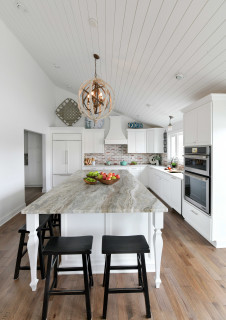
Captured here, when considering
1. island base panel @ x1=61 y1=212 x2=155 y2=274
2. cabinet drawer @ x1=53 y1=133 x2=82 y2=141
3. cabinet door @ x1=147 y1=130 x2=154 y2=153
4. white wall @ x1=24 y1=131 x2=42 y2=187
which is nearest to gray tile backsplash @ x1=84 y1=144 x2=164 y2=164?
cabinet door @ x1=147 y1=130 x2=154 y2=153

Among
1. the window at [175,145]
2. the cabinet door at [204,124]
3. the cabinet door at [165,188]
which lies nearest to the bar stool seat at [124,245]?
the cabinet door at [204,124]

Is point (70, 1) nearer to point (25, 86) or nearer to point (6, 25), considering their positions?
point (6, 25)

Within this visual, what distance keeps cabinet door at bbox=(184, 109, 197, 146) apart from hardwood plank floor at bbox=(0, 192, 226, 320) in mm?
1654

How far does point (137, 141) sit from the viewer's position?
6602 millimetres

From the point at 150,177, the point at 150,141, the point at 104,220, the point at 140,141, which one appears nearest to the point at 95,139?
the point at 140,141

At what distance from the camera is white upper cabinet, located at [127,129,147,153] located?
6594mm

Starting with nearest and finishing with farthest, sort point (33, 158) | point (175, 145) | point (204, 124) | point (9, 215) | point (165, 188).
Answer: point (204, 124) → point (9, 215) → point (165, 188) → point (175, 145) → point (33, 158)

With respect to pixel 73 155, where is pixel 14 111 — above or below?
above

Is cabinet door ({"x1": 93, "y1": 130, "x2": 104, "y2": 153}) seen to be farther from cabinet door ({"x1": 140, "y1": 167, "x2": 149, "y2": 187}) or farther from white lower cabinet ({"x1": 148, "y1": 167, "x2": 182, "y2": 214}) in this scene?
white lower cabinet ({"x1": 148, "y1": 167, "x2": 182, "y2": 214})

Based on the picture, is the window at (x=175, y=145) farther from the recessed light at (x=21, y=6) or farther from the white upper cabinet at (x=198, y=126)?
the recessed light at (x=21, y=6)

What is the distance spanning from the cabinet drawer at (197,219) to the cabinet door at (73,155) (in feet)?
12.1

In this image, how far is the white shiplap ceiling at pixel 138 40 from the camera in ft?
6.41

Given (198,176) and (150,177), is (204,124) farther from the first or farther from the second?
(150,177)

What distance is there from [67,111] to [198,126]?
16.2ft
